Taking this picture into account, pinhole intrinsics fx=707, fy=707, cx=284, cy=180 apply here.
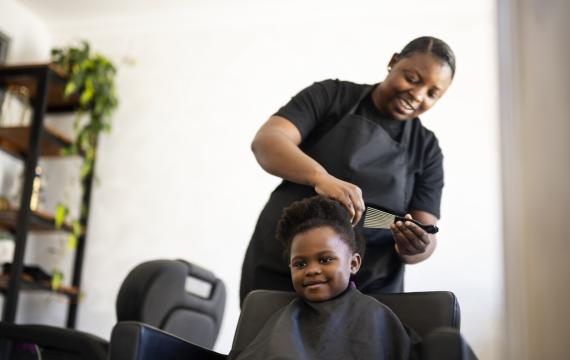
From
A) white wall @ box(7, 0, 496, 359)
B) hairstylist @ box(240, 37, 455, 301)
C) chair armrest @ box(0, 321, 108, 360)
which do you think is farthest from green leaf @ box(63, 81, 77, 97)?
hairstylist @ box(240, 37, 455, 301)

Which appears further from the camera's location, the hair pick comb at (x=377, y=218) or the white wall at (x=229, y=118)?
the white wall at (x=229, y=118)

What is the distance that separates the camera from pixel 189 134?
4137 millimetres

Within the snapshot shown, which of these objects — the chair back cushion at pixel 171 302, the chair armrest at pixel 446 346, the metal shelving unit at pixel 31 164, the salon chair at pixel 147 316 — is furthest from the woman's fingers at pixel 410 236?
the metal shelving unit at pixel 31 164

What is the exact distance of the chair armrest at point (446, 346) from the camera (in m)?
1.07

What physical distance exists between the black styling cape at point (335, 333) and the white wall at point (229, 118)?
85.4 inches

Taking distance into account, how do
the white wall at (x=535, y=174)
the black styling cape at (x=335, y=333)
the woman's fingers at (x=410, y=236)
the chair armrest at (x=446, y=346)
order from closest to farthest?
the white wall at (x=535, y=174), the chair armrest at (x=446, y=346), the black styling cape at (x=335, y=333), the woman's fingers at (x=410, y=236)

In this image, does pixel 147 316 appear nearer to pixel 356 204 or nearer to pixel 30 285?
pixel 356 204

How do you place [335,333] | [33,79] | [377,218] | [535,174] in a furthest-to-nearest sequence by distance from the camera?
[33,79]
[377,218]
[335,333]
[535,174]

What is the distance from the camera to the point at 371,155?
5.67 ft

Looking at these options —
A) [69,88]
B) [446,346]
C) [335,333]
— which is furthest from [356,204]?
[69,88]

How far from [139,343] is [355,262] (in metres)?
0.53

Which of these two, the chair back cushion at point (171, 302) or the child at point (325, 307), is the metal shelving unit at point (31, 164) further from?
the child at point (325, 307)

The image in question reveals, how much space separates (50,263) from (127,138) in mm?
874

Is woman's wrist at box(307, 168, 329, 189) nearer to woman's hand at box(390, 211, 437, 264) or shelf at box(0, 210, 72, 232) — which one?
woman's hand at box(390, 211, 437, 264)
